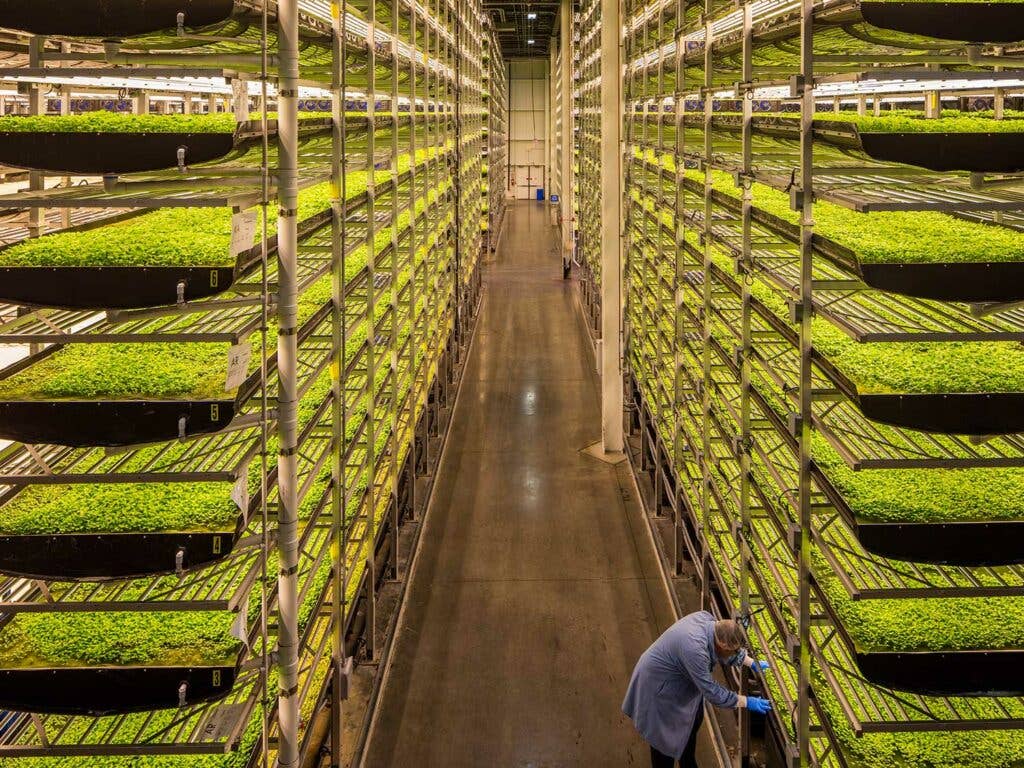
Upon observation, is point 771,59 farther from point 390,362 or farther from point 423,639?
point 423,639

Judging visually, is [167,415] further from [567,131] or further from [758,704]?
[567,131]

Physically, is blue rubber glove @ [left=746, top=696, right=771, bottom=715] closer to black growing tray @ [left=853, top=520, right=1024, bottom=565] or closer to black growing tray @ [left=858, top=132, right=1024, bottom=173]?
black growing tray @ [left=853, top=520, right=1024, bottom=565]

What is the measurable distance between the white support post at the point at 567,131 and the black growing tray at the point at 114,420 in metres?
18.2

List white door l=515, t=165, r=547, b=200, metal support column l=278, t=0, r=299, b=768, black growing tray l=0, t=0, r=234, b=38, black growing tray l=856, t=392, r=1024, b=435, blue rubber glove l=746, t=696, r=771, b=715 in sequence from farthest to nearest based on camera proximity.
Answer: white door l=515, t=165, r=547, b=200 < blue rubber glove l=746, t=696, r=771, b=715 < metal support column l=278, t=0, r=299, b=768 < black growing tray l=856, t=392, r=1024, b=435 < black growing tray l=0, t=0, r=234, b=38

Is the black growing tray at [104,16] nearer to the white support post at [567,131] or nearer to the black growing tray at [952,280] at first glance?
the black growing tray at [952,280]

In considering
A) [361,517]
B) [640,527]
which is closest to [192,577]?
[361,517]

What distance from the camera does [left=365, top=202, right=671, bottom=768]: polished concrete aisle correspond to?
5281mm

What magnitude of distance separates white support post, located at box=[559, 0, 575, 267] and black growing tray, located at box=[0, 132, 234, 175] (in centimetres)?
1812

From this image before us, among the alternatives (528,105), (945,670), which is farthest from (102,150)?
(528,105)

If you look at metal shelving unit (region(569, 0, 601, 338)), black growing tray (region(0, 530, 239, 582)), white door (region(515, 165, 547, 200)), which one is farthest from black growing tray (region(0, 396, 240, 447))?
white door (region(515, 165, 547, 200))

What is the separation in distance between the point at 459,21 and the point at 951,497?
1120 cm

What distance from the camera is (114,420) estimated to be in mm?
3221

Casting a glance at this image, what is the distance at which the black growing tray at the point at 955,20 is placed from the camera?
123 inches

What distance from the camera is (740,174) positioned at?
4.92 m
